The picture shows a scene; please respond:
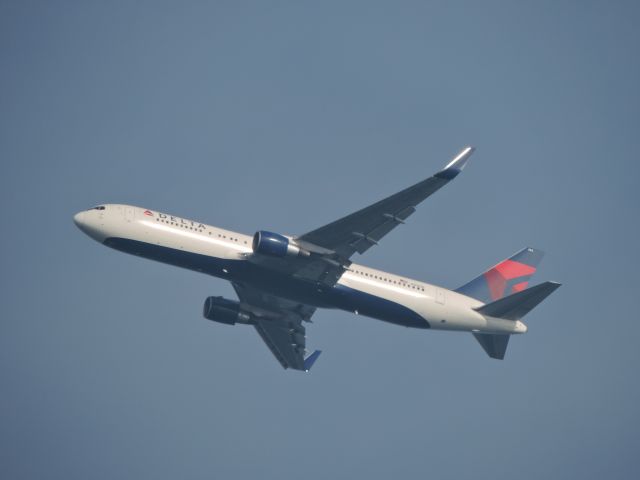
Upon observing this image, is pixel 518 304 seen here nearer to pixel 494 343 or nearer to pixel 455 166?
pixel 494 343

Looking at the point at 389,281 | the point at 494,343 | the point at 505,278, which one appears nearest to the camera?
the point at 389,281

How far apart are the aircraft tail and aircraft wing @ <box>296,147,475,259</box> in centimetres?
1064

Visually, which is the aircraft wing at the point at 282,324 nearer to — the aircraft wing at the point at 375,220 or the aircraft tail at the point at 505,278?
the aircraft wing at the point at 375,220

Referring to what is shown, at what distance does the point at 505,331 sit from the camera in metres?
50.6

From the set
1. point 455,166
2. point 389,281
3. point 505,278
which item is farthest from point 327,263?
point 505,278

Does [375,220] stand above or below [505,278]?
above

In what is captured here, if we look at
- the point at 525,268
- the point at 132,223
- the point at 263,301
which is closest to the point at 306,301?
the point at 263,301

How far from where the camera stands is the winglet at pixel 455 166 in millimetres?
41469

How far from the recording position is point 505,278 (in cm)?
5634

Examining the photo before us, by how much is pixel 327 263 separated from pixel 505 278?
15479mm

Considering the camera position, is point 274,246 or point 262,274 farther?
point 262,274

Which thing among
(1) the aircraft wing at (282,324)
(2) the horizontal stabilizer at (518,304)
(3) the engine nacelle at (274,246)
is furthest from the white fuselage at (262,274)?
(1) the aircraft wing at (282,324)

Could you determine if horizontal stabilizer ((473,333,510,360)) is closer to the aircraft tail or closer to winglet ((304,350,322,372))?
the aircraft tail

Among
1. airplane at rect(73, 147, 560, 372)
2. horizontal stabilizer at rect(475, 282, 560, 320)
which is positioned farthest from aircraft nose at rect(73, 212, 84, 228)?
horizontal stabilizer at rect(475, 282, 560, 320)
